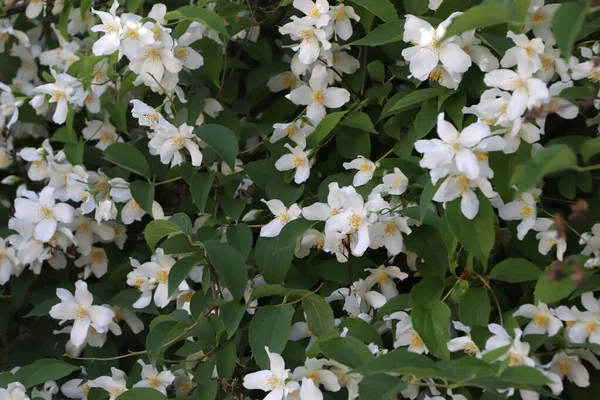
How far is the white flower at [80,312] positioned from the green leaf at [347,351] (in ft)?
1.86

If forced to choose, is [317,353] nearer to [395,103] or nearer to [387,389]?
[387,389]

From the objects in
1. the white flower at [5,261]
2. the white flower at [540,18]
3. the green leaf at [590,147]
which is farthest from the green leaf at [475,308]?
the white flower at [5,261]

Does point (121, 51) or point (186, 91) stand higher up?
point (121, 51)

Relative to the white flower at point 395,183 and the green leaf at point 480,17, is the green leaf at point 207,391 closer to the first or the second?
the white flower at point 395,183

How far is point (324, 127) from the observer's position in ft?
4.87

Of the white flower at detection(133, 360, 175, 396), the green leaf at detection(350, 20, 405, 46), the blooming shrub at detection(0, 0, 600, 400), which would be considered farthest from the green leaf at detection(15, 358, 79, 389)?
the green leaf at detection(350, 20, 405, 46)

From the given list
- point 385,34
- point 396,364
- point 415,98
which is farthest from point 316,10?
point 396,364

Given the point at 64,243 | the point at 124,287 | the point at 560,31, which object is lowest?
the point at 124,287

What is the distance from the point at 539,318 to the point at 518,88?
36cm

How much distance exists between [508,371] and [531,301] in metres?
0.35

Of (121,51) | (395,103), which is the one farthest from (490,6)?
(121,51)

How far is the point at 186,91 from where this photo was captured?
171cm

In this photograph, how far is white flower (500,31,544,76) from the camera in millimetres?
1237

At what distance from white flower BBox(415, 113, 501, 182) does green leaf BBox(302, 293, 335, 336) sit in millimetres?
355
